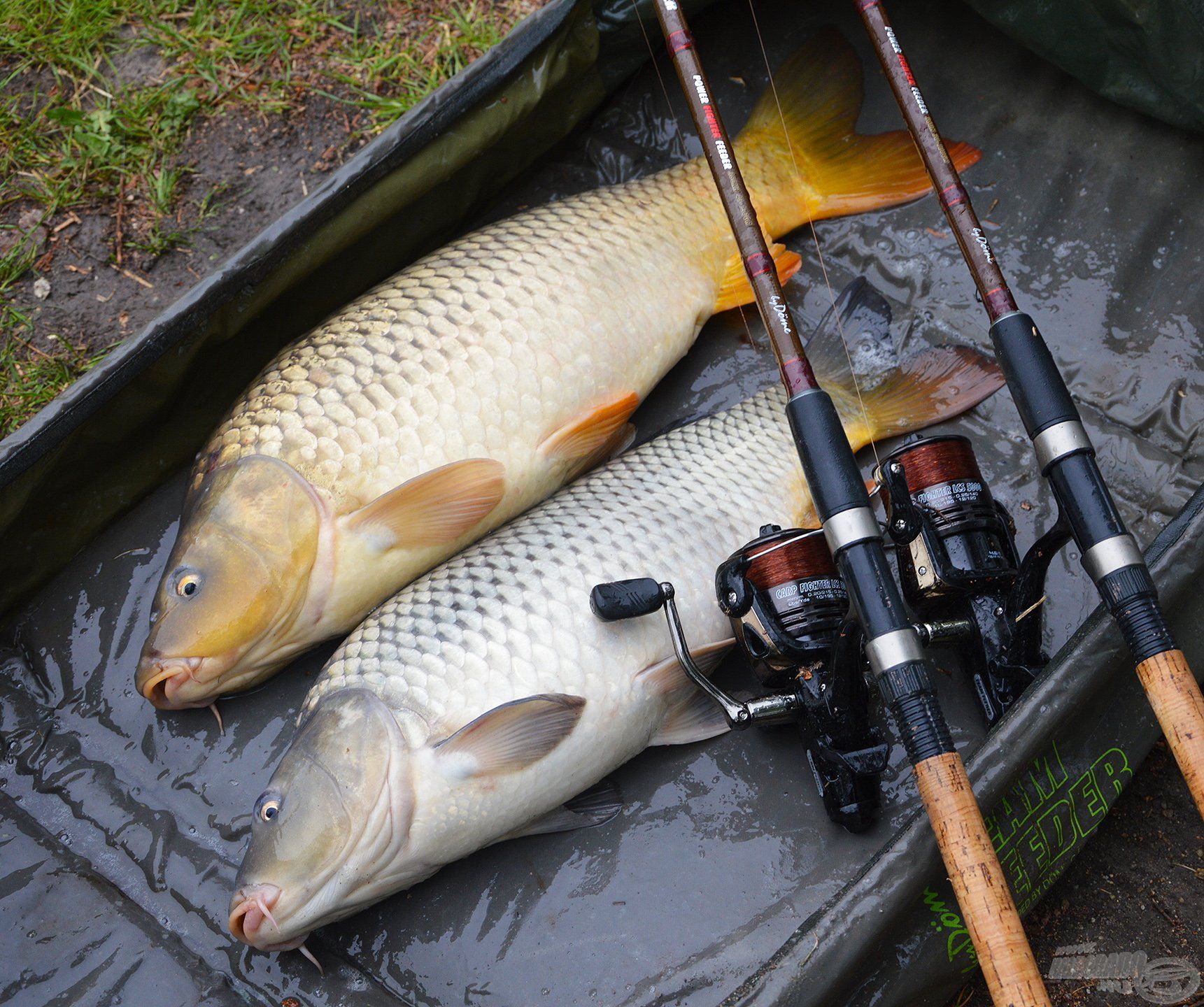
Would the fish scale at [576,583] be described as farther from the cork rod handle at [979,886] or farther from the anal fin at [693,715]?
the cork rod handle at [979,886]

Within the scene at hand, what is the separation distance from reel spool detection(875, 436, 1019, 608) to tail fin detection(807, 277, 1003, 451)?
0.36 meters

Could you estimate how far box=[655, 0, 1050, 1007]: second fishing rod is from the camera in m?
1.25

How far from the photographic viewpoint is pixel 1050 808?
1712mm

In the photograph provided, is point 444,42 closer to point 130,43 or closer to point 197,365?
point 130,43

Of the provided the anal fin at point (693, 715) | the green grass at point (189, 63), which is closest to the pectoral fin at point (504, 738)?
the anal fin at point (693, 715)

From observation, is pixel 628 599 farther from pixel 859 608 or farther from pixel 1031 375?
pixel 1031 375

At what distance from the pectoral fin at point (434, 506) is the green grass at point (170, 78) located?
1254 millimetres

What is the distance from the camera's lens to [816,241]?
2529mm

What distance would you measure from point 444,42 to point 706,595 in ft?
6.19

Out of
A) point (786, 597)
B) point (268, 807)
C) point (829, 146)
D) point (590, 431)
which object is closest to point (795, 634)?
point (786, 597)

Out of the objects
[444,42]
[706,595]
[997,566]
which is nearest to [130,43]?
[444,42]

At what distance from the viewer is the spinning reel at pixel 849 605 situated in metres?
1.73

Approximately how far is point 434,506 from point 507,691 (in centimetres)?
41

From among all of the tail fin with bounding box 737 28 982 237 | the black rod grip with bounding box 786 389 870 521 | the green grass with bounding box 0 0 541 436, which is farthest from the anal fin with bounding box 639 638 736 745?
the green grass with bounding box 0 0 541 436
